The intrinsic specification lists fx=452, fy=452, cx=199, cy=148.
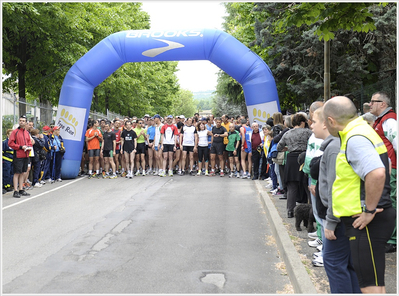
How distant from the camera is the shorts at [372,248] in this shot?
3385 millimetres

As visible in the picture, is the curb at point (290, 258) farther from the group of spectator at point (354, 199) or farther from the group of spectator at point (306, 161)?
the group of spectator at point (354, 199)

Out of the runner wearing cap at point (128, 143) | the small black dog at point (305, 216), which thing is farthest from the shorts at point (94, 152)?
the small black dog at point (305, 216)

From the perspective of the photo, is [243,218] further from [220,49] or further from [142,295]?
[220,49]

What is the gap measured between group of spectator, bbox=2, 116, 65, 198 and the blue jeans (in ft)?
32.2

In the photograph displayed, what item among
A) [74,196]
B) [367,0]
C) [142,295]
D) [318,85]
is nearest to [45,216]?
[74,196]

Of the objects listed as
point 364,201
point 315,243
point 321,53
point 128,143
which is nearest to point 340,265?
point 364,201

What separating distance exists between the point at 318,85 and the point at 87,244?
40.3 feet

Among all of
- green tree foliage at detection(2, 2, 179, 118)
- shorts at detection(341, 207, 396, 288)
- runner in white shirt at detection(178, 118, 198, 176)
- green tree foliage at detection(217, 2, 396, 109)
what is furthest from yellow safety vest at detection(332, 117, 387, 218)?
green tree foliage at detection(2, 2, 179, 118)

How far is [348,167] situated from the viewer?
11.4ft

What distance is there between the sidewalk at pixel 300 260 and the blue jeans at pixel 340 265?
0.78m

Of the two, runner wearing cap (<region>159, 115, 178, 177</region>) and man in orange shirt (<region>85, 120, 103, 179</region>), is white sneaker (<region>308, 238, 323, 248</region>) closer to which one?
runner wearing cap (<region>159, 115, 178, 177</region>)

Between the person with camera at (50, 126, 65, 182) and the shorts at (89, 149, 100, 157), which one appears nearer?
the person with camera at (50, 126, 65, 182)

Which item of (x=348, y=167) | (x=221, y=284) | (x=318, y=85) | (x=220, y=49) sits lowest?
(x=221, y=284)

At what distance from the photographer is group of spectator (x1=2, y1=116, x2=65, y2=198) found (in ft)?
39.3
